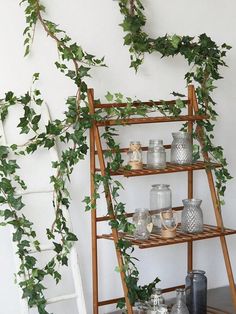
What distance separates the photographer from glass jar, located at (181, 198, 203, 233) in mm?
4016

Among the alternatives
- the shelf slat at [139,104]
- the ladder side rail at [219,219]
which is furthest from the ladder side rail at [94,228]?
the ladder side rail at [219,219]

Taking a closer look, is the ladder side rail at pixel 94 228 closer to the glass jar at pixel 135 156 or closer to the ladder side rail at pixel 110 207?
the ladder side rail at pixel 110 207

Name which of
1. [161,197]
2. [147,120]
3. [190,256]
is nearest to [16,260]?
[161,197]

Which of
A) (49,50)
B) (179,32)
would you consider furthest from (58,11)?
(179,32)

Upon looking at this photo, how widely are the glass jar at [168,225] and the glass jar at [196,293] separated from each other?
0.27 metres

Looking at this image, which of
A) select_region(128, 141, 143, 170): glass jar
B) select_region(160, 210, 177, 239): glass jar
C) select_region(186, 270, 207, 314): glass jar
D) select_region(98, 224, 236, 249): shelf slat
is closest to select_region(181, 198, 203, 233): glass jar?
select_region(98, 224, 236, 249): shelf slat

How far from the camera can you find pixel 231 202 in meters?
4.80

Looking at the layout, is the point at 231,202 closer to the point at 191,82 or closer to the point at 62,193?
the point at 191,82

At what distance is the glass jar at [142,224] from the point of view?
12.6 ft

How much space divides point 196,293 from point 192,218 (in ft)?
1.34

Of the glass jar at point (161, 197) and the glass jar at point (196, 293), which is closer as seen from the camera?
the glass jar at point (196, 293)

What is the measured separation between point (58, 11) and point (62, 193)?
99 cm

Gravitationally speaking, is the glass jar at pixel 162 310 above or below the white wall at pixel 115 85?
below

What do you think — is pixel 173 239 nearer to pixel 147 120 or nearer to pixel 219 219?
pixel 219 219
